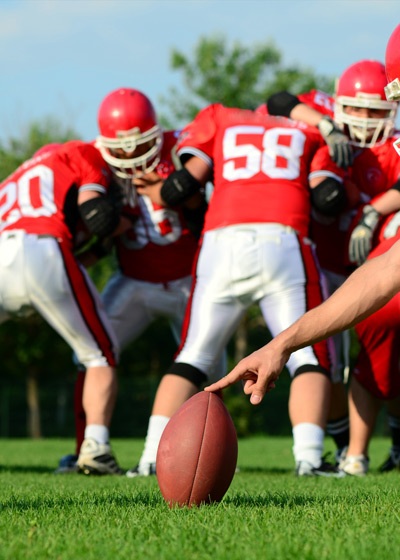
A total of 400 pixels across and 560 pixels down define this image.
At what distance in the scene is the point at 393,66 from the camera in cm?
287

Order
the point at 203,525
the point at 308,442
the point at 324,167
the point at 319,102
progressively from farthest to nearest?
the point at 319,102, the point at 324,167, the point at 308,442, the point at 203,525

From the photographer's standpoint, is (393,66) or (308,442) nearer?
(393,66)

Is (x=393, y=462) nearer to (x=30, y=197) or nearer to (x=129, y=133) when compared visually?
(x=129, y=133)

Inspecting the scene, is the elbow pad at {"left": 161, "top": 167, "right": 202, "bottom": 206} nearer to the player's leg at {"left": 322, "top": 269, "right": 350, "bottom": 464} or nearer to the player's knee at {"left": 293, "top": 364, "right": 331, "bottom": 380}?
the player's leg at {"left": 322, "top": 269, "right": 350, "bottom": 464}

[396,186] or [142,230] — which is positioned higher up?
[396,186]

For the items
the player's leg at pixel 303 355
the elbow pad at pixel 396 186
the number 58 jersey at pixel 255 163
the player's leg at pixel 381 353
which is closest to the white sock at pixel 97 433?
the player's leg at pixel 303 355

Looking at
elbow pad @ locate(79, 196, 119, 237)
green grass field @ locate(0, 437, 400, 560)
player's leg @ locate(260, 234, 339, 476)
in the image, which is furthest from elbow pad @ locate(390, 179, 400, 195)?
green grass field @ locate(0, 437, 400, 560)

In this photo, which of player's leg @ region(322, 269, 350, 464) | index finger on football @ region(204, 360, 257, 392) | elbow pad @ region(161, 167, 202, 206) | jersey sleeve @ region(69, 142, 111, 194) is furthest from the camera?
player's leg @ region(322, 269, 350, 464)

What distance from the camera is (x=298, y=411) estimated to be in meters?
4.44

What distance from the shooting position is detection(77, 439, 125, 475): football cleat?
4812mm

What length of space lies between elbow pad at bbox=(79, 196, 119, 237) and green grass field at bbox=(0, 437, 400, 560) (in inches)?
81.5

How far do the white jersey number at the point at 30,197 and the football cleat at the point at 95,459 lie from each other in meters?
1.54

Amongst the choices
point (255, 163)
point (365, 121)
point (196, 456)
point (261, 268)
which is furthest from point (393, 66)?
point (365, 121)

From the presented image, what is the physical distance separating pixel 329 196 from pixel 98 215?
149 cm
